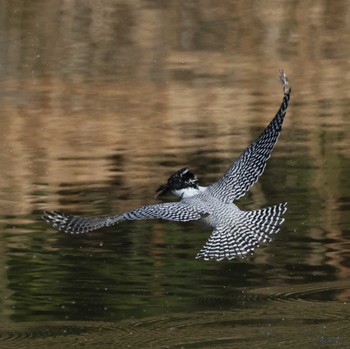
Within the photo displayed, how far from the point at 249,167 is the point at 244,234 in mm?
786

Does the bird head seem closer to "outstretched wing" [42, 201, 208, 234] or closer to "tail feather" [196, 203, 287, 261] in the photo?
"outstretched wing" [42, 201, 208, 234]

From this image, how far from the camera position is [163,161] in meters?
12.3

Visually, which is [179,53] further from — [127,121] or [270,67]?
[127,121]

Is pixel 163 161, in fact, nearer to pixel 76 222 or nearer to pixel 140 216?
pixel 76 222

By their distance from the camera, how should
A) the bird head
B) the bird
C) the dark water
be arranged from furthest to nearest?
the bird head
the bird
the dark water

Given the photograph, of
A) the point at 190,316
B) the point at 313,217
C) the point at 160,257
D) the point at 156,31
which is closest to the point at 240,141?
the point at 313,217

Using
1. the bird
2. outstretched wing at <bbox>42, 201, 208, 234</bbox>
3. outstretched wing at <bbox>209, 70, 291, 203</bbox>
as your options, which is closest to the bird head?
the bird

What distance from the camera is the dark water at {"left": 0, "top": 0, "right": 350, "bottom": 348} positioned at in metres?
8.13

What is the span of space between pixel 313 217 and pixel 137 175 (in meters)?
1.93

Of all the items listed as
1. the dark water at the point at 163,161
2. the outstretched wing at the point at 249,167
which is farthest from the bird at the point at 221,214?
the dark water at the point at 163,161

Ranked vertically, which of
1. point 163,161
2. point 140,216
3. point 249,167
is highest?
point 249,167

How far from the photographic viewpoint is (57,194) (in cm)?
1123

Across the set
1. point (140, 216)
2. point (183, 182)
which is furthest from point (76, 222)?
point (183, 182)

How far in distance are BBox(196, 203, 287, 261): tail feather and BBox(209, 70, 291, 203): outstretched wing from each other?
399mm
